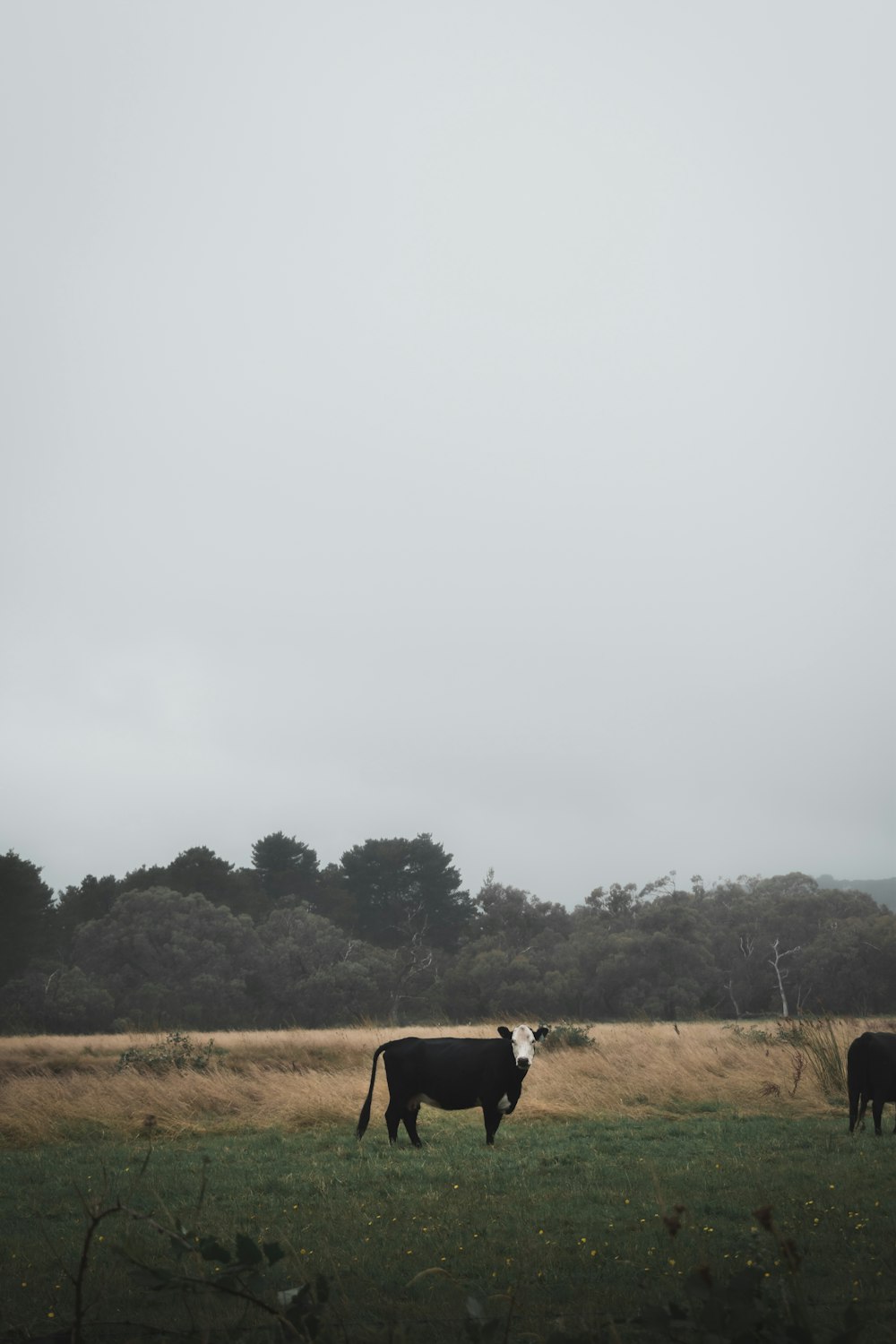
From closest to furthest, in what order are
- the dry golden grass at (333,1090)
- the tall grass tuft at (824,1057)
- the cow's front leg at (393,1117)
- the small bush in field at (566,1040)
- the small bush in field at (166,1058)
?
the cow's front leg at (393,1117) < the dry golden grass at (333,1090) < the tall grass tuft at (824,1057) < the small bush in field at (166,1058) < the small bush in field at (566,1040)

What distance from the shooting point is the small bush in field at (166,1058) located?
21484 millimetres

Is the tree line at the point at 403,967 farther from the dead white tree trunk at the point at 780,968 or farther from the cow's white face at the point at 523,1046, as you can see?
the cow's white face at the point at 523,1046

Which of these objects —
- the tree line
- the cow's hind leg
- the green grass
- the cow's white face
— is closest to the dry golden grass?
the green grass

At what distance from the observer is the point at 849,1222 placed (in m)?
8.16

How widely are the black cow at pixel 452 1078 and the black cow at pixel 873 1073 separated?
464 centimetres

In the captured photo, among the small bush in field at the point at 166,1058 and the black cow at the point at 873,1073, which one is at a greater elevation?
the black cow at the point at 873,1073

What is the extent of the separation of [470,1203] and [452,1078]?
15.4ft

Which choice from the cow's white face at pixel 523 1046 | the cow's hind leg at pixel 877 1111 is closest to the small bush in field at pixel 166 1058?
the cow's white face at pixel 523 1046

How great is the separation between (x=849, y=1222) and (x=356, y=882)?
2906 inches

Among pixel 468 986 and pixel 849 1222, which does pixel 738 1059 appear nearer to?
pixel 849 1222

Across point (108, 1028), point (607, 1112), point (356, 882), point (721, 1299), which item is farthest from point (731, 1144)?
point (356, 882)

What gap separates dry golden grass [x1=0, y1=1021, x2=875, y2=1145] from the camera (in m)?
16.3

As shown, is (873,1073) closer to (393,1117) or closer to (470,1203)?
(393,1117)

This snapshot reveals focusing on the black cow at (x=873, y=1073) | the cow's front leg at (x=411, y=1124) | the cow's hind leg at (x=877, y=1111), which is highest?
the black cow at (x=873, y=1073)
